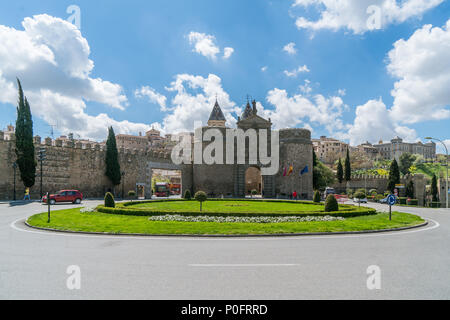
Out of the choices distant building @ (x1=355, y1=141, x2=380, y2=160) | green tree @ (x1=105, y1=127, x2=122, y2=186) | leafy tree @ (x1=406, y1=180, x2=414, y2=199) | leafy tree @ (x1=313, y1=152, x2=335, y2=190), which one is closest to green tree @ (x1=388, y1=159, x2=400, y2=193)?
leafy tree @ (x1=406, y1=180, x2=414, y2=199)

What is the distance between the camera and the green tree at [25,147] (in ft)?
101

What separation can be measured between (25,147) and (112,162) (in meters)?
10.3

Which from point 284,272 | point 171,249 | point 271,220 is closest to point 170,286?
point 284,272

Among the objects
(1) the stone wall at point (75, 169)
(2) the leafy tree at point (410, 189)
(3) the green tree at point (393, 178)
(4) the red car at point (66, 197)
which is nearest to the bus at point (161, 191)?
(1) the stone wall at point (75, 169)

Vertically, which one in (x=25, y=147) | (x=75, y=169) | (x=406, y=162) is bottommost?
(x=75, y=169)

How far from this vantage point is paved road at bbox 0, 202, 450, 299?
5.57 meters

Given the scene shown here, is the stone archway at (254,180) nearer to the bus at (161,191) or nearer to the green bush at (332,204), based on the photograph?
the bus at (161,191)

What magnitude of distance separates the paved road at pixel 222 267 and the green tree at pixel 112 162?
28.1 meters

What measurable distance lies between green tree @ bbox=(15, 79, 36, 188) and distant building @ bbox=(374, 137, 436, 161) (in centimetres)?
15251

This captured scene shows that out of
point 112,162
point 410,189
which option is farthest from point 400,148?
point 112,162

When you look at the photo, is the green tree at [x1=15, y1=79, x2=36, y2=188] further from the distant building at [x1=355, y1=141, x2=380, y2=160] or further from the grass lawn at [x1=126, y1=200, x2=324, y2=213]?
the distant building at [x1=355, y1=141, x2=380, y2=160]

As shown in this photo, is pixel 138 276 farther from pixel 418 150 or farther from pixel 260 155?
pixel 418 150

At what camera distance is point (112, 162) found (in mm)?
39281

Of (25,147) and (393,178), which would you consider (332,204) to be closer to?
(25,147)
